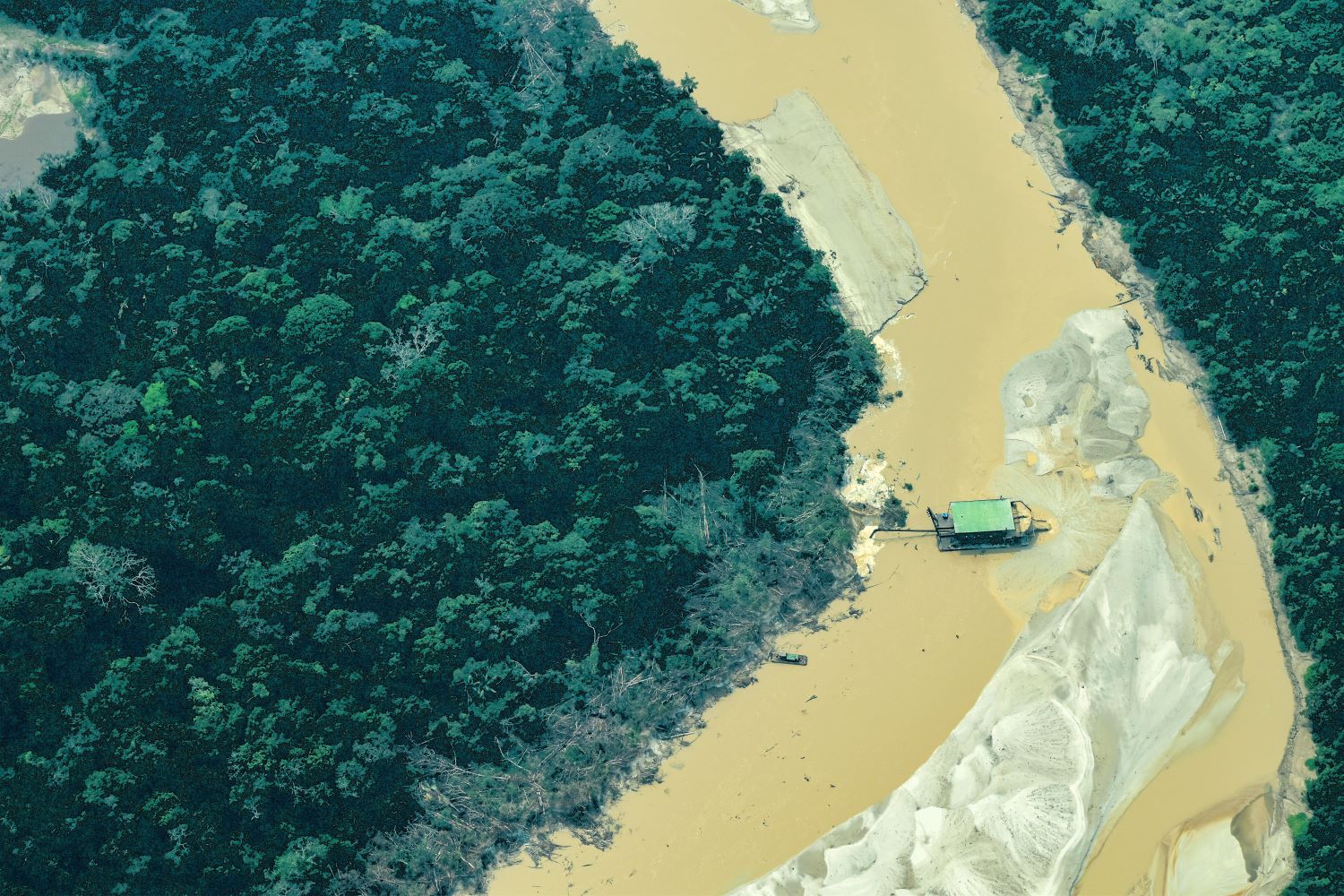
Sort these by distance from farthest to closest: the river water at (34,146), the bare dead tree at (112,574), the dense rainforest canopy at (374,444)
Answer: the river water at (34,146)
the dense rainforest canopy at (374,444)
the bare dead tree at (112,574)

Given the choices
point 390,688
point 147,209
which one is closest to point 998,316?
point 390,688

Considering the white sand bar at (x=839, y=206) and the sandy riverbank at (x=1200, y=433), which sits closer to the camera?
the sandy riverbank at (x=1200, y=433)

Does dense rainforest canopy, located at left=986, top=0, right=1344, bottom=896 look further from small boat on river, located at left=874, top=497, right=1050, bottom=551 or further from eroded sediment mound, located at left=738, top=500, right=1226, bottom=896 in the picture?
small boat on river, located at left=874, top=497, right=1050, bottom=551

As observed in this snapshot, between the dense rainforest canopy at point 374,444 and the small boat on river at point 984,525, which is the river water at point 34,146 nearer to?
the dense rainforest canopy at point 374,444

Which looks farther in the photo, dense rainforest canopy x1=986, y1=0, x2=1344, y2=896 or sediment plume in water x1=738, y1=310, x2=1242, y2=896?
dense rainforest canopy x1=986, y1=0, x2=1344, y2=896

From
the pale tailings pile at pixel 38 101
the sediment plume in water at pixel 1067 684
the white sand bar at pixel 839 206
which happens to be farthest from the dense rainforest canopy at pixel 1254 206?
the pale tailings pile at pixel 38 101

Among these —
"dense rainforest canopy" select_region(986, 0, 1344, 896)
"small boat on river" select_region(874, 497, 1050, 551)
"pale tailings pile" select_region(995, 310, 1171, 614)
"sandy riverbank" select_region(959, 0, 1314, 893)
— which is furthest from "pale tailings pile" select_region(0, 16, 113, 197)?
"pale tailings pile" select_region(995, 310, 1171, 614)
